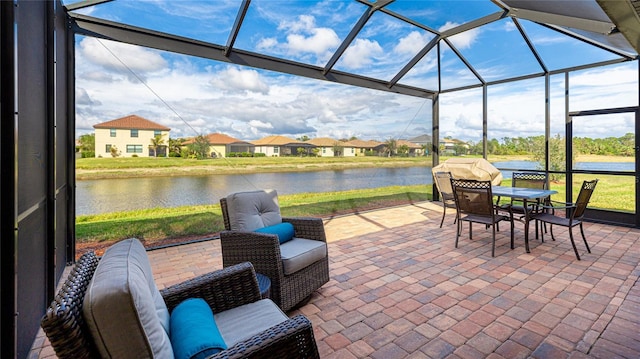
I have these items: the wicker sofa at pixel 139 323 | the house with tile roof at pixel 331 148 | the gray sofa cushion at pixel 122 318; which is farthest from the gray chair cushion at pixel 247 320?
the house with tile roof at pixel 331 148

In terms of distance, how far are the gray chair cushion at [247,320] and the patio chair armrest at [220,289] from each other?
0.15 feet

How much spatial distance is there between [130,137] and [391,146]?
5.33 m

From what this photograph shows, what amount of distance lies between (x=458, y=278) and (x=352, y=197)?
3.84 metres

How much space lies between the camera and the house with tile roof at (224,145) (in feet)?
16.2

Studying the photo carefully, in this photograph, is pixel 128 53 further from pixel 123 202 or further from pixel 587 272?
pixel 587 272

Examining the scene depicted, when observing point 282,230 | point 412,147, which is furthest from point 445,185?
point 282,230

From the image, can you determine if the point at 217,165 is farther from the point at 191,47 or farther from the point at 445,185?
the point at 445,185

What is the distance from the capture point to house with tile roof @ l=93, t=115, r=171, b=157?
4.11 m

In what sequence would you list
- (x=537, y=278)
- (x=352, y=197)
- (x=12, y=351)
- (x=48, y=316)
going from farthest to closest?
(x=352, y=197), (x=537, y=278), (x=12, y=351), (x=48, y=316)

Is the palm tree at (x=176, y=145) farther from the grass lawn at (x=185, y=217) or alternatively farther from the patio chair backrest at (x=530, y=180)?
the patio chair backrest at (x=530, y=180)

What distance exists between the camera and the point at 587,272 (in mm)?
3336

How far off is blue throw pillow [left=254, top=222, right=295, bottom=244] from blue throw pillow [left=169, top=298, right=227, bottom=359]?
1312 mm

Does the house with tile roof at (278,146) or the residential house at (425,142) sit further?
the residential house at (425,142)

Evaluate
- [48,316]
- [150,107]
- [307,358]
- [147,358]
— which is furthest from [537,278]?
[150,107]
